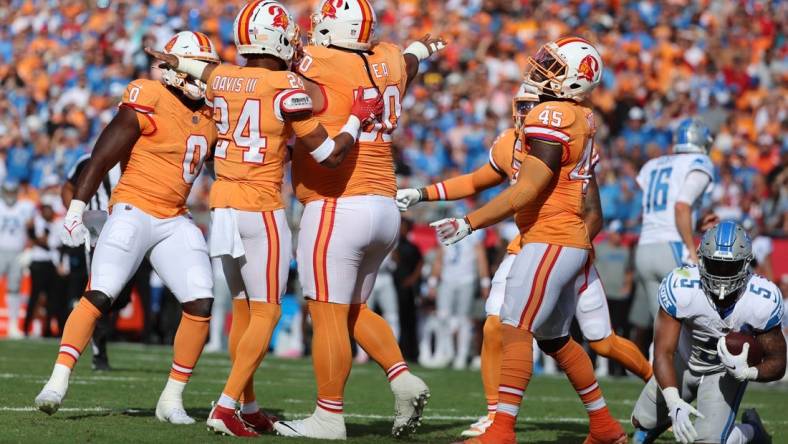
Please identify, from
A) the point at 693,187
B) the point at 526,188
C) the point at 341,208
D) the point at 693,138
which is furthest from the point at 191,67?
the point at 693,138

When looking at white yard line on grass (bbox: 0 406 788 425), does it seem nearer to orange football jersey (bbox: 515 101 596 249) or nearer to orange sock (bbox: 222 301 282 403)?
orange sock (bbox: 222 301 282 403)

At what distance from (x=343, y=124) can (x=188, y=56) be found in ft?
3.41

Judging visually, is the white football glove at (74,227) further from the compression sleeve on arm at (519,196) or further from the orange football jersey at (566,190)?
the orange football jersey at (566,190)

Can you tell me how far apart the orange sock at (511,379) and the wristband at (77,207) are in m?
2.21

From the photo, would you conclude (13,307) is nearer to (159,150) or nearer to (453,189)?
(159,150)

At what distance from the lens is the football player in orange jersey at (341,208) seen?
648cm

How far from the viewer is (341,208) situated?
6496 mm

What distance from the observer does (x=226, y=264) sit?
21.9ft

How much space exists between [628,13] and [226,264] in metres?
15.3

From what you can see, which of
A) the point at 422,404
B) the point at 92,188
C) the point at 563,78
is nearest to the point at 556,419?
the point at 422,404

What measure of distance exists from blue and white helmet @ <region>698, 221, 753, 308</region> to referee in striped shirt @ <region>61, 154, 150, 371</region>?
314 cm

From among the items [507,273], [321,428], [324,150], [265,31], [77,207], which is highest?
[265,31]

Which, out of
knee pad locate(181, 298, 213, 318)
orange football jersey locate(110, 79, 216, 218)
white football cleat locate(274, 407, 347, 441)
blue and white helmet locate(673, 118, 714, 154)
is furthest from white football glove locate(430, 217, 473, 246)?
blue and white helmet locate(673, 118, 714, 154)

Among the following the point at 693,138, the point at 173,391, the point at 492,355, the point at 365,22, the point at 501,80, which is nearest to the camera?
the point at 365,22
